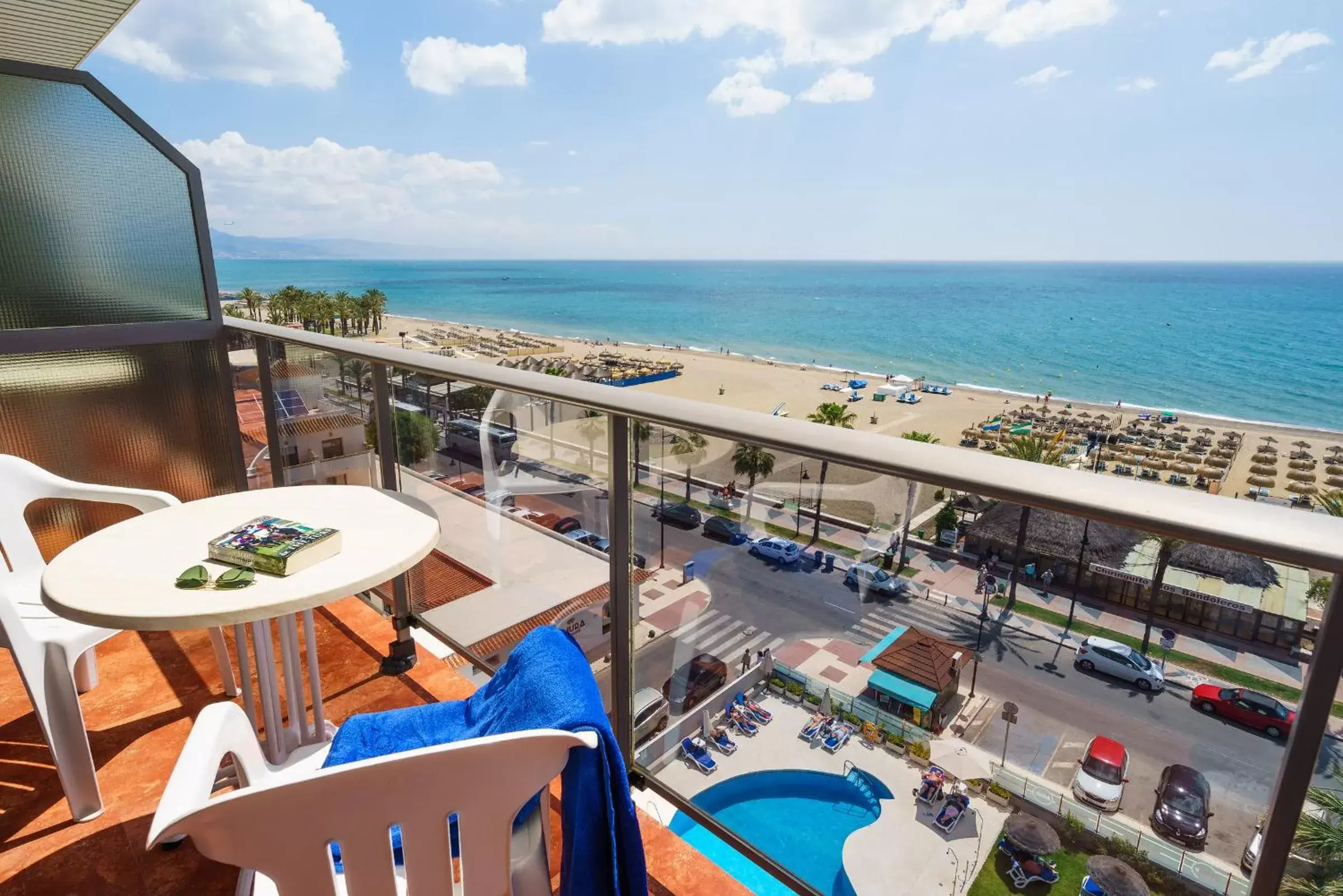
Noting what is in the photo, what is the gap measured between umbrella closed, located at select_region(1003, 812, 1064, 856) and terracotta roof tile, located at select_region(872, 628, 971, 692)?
0.21 meters

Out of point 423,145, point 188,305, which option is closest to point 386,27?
point 423,145

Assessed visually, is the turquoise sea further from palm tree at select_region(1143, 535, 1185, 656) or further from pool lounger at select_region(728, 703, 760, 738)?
palm tree at select_region(1143, 535, 1185, 656)

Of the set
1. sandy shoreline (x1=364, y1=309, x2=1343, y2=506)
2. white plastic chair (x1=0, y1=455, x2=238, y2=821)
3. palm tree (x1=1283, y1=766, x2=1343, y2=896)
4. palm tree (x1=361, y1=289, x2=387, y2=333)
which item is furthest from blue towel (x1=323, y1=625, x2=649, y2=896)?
palm tree (x1=361, y1=289, x2=387, y2=333)

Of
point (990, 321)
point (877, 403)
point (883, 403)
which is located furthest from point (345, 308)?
point (990, 321)

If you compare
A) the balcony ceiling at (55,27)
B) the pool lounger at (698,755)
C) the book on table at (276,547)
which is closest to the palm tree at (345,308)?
the balcony ceiling at (55,27)

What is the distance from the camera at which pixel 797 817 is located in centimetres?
139

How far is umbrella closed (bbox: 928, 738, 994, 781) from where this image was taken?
1055 millimetres

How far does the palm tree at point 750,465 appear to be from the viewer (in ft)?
4.23

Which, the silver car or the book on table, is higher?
the book on table

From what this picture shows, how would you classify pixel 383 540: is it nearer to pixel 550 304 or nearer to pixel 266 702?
pixel 266 702

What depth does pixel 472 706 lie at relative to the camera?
4.17ft

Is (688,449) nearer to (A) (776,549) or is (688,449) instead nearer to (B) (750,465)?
(B) (750,465)

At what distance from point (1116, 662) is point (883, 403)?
37.8 m

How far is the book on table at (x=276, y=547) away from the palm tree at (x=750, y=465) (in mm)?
922
